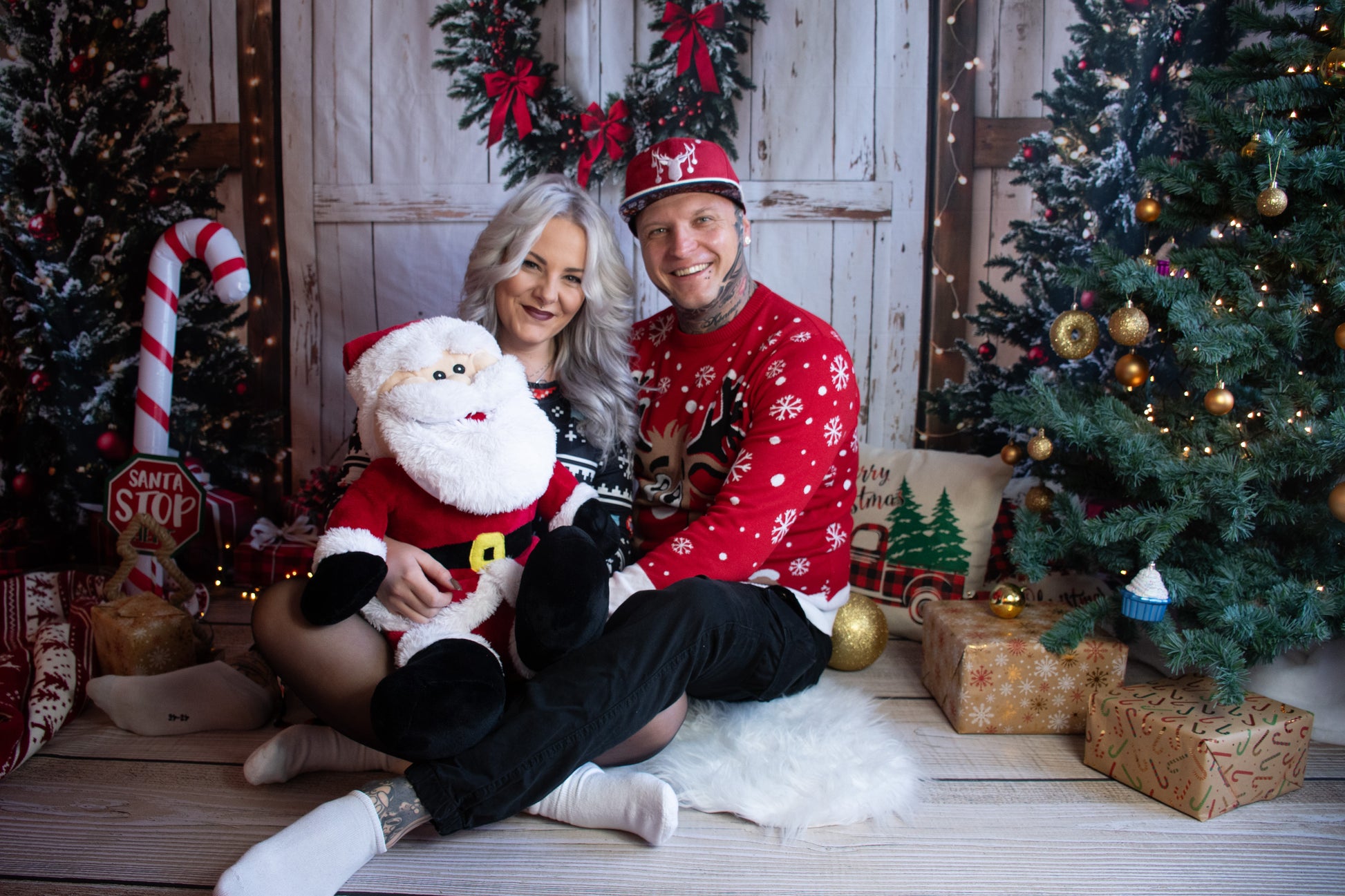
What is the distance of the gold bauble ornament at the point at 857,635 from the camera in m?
2.18

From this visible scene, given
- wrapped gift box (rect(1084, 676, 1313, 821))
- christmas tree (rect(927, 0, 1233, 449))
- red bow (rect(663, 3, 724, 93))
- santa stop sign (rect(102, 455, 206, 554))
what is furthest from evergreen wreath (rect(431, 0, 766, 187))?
wrapped gift box (rect(1084, 676, 1313, 821))

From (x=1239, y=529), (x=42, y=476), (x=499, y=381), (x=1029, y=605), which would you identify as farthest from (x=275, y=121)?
(x=1239, y=529)

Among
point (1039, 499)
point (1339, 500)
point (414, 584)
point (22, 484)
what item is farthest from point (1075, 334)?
point (22, 484)

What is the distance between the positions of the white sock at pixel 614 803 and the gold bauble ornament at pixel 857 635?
814mm

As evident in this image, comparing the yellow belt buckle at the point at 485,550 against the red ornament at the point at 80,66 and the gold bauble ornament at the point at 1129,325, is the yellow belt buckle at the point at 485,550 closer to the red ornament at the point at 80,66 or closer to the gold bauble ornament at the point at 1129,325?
the gold bauble ornament at the point at 1129,325

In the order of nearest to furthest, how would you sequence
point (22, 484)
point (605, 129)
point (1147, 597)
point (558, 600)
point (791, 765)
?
1. point (558, 600)
2. point (791, 765)
3. point (1147, 597)
4. point (605, 129)
5. point (22, 484)

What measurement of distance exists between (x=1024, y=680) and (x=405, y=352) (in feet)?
5.08

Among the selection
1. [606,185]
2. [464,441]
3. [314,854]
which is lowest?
[314,854]

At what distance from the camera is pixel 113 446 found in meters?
2.89

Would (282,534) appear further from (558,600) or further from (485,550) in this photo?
(558,600)

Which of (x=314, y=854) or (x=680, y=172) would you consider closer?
(x=314, y=854)

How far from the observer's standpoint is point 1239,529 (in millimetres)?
1795

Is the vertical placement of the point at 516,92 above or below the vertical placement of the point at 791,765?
A: above

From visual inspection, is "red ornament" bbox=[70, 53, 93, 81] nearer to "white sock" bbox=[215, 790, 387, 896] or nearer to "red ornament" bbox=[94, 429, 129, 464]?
"red ornament" bbox=[94, 429, 129, 464]
